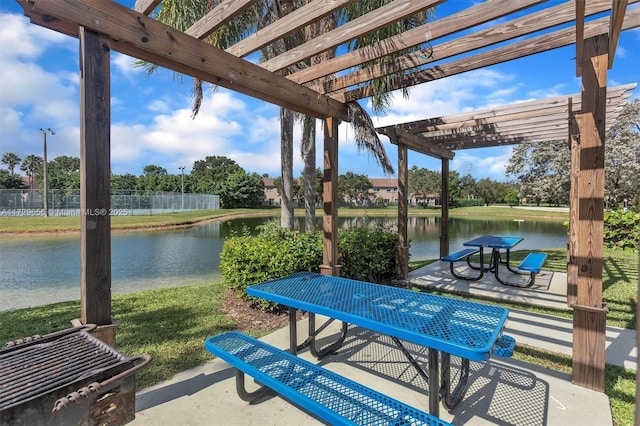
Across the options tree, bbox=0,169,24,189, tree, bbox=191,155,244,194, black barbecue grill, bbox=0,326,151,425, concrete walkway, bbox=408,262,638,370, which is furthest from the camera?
tree, bbox=191,155,244,194

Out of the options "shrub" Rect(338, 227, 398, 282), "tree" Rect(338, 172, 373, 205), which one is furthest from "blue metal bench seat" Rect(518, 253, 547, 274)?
"tree" Rect(338, 172, 373, 205)

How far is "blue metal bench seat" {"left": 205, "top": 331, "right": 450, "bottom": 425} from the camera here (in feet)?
4.96

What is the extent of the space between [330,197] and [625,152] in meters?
Result: 20.6

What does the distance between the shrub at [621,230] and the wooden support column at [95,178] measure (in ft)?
29.4

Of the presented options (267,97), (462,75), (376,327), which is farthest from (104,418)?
(462,75)

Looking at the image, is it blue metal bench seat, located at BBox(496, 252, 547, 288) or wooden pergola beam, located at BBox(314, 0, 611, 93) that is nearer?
wooden pergola beam, located at BBox(314, 0, 611, 93)

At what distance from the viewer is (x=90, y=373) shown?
51.4 inches

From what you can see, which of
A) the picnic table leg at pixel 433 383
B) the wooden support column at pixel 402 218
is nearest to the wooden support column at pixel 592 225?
the picnic table leg at pixel 433 383

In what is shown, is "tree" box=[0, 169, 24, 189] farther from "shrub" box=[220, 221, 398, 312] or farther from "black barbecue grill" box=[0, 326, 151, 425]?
"black barbecue grill" box=[0, 326, 151, 425]

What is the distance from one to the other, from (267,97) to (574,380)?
3460 millimetres

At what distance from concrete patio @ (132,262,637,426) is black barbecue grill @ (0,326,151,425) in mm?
727

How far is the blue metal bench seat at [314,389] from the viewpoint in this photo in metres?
1.51

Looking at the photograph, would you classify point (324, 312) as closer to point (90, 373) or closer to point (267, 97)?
point (90, 373)

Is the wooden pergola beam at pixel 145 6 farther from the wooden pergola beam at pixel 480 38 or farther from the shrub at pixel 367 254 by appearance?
the shrub at pixel 367 254
